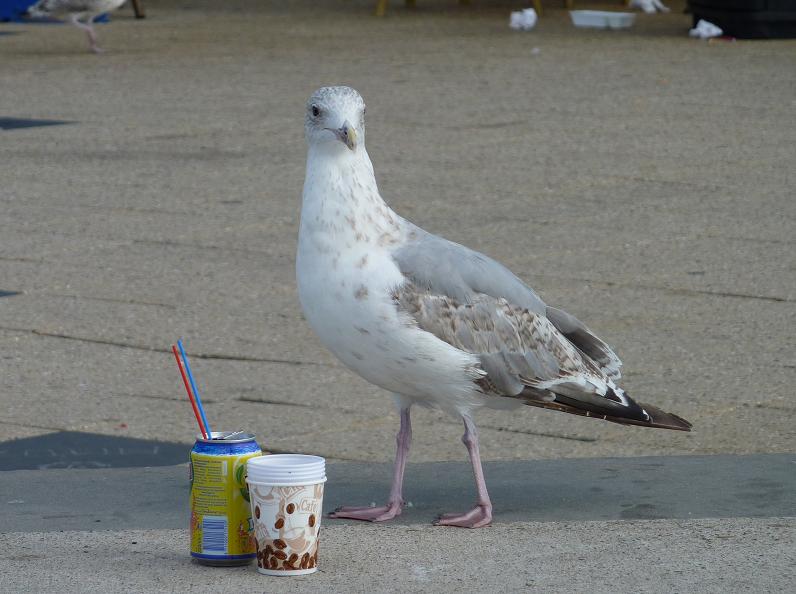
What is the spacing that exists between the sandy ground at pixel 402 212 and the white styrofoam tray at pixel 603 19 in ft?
8.48

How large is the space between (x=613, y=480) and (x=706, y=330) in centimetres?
203

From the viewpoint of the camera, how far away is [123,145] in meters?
11.4

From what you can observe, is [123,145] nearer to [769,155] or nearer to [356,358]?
[769,155]

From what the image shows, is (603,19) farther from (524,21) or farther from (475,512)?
(475,512)

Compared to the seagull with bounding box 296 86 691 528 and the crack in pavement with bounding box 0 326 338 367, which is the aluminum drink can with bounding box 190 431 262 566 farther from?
the crack in pavement with bounding box 0 326 338 367

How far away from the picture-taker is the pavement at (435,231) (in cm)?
404

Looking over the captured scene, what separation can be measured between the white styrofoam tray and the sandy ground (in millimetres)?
2584

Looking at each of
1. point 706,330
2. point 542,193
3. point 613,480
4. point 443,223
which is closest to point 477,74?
point 542,193

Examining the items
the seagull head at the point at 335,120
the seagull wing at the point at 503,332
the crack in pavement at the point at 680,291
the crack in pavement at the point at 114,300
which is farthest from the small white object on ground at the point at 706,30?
the seagull head at the point at 335,120

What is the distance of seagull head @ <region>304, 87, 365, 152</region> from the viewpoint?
4.18 metres

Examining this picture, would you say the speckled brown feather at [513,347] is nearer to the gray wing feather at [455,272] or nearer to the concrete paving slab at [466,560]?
the gray wing feather at [455,272]

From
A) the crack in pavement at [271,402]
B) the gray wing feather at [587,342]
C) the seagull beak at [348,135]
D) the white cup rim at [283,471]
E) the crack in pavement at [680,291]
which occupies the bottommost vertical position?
the crack in pavement at [271,402]

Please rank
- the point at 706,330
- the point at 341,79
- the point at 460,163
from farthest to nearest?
1. the point at 341,79
2. the point at 460,163
3. the point at 706,330

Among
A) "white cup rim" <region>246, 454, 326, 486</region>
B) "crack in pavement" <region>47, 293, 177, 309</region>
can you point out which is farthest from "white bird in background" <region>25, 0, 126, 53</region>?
"white cup rim" <region>246, 454, 326, 486</region>
